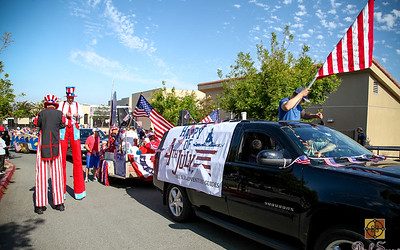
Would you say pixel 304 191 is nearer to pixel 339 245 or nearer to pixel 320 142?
pixel 339 245

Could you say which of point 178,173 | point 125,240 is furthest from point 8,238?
point 178,173

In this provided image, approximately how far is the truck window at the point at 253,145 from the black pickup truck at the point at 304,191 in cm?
1

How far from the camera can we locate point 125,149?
9266 mm

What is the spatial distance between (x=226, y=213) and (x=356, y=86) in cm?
1718

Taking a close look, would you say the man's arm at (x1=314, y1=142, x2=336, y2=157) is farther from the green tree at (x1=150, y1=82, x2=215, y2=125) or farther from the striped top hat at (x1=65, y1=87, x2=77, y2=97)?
the green tree at (x1=150, y1=82, x2=215, y2=125)

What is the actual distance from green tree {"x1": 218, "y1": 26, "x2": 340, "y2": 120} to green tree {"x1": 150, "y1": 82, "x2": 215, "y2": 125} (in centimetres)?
1067

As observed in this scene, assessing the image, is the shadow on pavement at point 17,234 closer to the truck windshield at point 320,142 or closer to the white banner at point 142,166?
the white banner at point 142,166

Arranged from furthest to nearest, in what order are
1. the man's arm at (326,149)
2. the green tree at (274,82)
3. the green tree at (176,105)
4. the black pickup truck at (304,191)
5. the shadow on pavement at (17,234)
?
1. the green tree at (176,105)
2. the green tree at (274,82)
3. the shadow on pavement at (17,234)
4. the man's arm at (326,149)
5. the black pickup truck at (304,191)

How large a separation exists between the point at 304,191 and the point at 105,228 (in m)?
3.59

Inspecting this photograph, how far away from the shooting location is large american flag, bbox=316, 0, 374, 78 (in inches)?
197

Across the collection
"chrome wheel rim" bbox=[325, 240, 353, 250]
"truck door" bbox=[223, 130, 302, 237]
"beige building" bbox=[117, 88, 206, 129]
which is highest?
"beige building" bbox=[117, 88, 206, 129]

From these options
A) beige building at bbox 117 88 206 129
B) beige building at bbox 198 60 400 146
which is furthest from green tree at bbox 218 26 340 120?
beige building at bbox 117 88 206 129

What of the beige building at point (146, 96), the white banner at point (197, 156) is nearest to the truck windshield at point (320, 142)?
the white banner at point (197, 156)

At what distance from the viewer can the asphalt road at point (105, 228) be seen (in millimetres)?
4883
